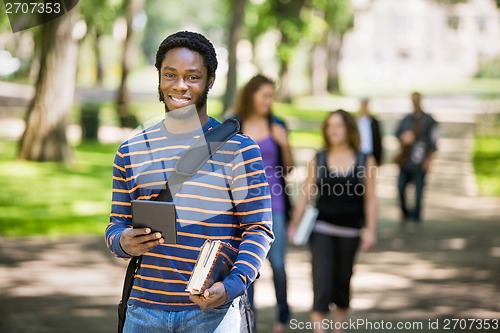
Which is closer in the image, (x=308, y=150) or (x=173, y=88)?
(x=173, y=88)

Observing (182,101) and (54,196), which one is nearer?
(182,101)

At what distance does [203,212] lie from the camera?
333cm

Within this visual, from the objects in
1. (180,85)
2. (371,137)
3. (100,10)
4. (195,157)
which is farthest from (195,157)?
(100,10)

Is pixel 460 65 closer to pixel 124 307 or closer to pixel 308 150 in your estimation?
pixel 308 150

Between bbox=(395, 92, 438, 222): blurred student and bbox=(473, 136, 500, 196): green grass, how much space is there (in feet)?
13.9

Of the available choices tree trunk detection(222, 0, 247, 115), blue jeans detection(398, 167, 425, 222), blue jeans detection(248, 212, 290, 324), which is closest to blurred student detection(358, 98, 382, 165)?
blue jeans detection(398, 167, 425, 222)

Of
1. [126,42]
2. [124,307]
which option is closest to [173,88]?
[124,307]

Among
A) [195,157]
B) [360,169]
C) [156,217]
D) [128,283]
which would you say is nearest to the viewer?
[156,217]

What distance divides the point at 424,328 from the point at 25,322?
3230 millimetres

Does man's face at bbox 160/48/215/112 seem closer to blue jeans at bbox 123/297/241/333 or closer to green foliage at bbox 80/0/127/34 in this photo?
blue jeans at bbox 123/297/241/333

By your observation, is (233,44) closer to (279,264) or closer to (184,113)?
(279,264)

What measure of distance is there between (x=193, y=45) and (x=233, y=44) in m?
22.8

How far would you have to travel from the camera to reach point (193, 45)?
338cm

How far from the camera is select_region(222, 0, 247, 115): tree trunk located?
2581cm
